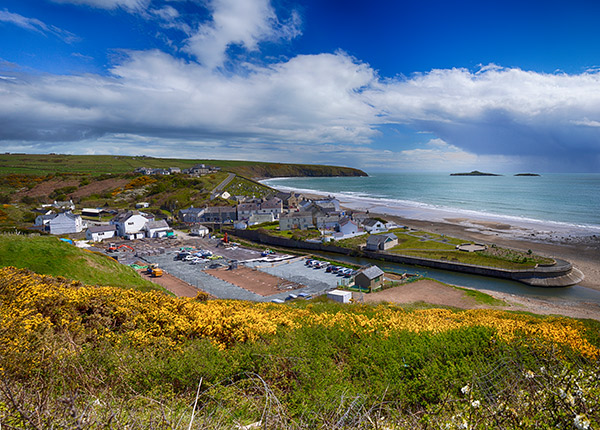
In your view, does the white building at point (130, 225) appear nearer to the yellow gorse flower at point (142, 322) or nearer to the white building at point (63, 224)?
the white building at point (63, 224)

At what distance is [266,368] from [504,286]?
3878 cm

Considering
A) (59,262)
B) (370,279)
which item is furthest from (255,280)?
(59,262)

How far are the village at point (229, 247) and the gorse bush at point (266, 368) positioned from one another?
61.3 ft

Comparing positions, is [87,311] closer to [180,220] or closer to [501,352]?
[501,352]

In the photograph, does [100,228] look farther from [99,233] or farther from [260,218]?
[260,218]

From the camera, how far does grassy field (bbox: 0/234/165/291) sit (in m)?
19.2

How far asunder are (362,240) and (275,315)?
4668 cm

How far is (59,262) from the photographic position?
67.1ft

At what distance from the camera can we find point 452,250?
156 ft

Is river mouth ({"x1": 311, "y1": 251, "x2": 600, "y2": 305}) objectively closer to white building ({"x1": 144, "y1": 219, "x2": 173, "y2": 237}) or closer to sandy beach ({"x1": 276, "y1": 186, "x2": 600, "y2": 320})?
sandy beach ({"x1": 276, "y1": 186, "x2": 600, "y2": 320})

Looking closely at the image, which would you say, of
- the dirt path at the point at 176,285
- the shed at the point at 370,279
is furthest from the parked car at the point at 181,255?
the shed at the point at 370,279

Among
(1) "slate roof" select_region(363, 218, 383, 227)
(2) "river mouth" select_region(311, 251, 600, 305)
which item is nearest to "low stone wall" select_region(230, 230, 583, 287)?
(2) "river mouth" select_region(311, 251, 600, 305)

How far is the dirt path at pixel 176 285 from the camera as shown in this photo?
31.3m

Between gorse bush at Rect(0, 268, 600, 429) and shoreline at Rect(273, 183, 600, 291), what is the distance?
128 feet
